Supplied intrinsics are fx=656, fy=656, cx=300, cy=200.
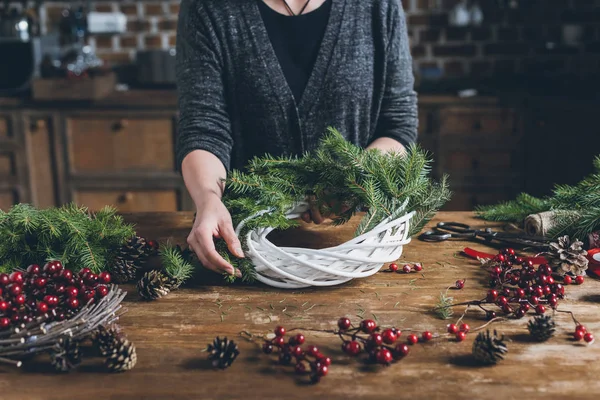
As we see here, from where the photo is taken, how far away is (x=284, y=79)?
163cm

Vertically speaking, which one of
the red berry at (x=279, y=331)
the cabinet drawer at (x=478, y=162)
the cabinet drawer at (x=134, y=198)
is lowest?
the cabinet drawer at (x=134, y=198)

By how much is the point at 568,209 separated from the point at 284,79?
0.74 m

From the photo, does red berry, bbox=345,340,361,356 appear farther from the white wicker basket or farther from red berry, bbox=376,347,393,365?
the white wicker basket

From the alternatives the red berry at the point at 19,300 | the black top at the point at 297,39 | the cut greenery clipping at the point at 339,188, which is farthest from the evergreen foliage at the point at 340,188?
the black top at the point at 297,39

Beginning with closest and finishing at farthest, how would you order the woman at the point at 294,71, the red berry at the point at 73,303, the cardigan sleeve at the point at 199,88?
the red berry at the point at 73,303
the cardigan sleeve at the point at 199,88
the woman at the point at 294,71

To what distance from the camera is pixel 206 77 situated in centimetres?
156

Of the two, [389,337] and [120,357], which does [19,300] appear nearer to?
[120,357]

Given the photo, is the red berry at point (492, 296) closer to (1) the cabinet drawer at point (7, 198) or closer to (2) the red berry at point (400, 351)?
(2) the red berry at point (400, 351)

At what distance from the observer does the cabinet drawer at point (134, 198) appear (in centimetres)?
308

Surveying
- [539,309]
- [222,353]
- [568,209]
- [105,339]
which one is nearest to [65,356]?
[105,339]

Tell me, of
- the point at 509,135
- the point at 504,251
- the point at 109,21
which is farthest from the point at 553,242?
the point at 109,21

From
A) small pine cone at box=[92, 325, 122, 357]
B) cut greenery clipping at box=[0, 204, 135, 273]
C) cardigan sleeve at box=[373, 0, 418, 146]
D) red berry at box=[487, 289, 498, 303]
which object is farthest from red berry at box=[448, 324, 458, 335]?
cardigan sleeve at box=[373, 0, 418, 146]

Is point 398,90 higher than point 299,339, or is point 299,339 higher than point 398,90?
point 398,90

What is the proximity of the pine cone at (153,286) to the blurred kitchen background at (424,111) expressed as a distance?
80.2 inches
